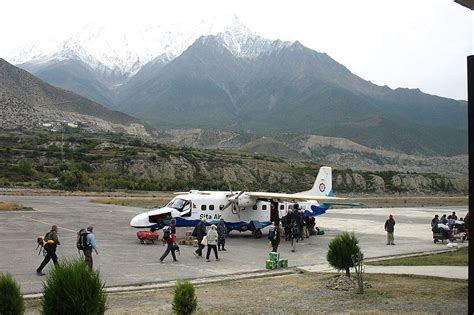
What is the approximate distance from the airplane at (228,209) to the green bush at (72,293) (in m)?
17.5

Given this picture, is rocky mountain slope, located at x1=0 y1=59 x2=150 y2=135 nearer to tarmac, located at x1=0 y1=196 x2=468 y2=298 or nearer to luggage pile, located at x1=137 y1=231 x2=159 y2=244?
tarmac, located at x1=0 y1=196 x2=468 y2=298

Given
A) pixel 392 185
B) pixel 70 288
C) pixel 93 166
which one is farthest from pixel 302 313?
pixel 392 185

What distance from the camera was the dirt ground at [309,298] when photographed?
11.7 metres

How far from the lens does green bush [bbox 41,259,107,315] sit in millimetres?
8539

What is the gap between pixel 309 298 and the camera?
13.3 meters

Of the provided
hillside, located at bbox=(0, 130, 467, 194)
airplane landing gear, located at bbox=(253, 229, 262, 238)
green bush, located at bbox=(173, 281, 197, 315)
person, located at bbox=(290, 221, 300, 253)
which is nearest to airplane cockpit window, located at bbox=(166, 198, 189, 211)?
airplane landing gear, located at bbox=(253, 229, 262, 238)

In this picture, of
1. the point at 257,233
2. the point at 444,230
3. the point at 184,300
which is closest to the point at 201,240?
the point at 257,233

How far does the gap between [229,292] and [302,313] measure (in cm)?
351

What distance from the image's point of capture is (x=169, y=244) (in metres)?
20.2

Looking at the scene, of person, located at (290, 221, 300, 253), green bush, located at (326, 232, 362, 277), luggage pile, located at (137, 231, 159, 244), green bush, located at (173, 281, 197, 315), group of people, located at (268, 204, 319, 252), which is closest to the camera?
green bush, located at (173, 281, 197, 315)

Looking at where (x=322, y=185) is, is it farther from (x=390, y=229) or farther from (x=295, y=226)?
(x=295, y=226)

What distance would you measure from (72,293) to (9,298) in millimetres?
1653

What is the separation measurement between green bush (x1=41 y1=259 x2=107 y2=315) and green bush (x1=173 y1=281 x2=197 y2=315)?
1627 mm

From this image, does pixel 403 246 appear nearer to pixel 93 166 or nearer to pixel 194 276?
pixel 194 276
